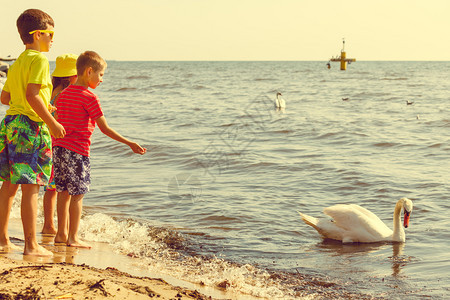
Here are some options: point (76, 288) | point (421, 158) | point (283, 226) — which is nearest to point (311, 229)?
point (283, 226)

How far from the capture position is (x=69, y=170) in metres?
4.58

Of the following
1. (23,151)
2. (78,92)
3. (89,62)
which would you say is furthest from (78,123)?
(23,151)

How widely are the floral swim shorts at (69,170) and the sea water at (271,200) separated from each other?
3.28 ft

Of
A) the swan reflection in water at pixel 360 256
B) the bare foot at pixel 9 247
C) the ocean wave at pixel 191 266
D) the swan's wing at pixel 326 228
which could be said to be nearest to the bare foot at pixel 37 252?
the bare foot at pixel 9 247

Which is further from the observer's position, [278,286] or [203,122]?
[203,122]

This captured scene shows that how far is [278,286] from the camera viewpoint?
15.8 feet

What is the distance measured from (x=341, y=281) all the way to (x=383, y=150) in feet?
26.9

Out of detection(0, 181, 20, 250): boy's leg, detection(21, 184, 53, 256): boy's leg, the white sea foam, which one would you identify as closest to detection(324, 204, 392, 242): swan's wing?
the white sea foam

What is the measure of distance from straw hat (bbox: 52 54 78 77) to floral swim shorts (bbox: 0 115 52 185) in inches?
43.3

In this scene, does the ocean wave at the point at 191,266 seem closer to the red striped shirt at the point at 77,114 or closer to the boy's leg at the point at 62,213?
the boy's leg at the point at 62,213

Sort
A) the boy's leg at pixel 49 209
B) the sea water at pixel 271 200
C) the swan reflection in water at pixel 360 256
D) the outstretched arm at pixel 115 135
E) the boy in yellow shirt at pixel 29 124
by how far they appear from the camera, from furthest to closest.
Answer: the swan reflection in water at pixel 360 256 → the sea water at pixel 271 200 → the boy's leg at pixel 49 209 → the outstretched arm at pixel 115 135 → the boy in yellow shirt at pixel 29 124

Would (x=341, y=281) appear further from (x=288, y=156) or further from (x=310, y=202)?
(x=288, y=156)

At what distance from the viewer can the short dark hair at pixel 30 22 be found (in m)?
4.07

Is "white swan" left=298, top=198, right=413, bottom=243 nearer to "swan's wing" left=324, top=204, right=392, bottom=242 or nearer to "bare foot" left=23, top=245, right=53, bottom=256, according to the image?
"swan's wing" left=324, top=204, right=392, bottom=242
